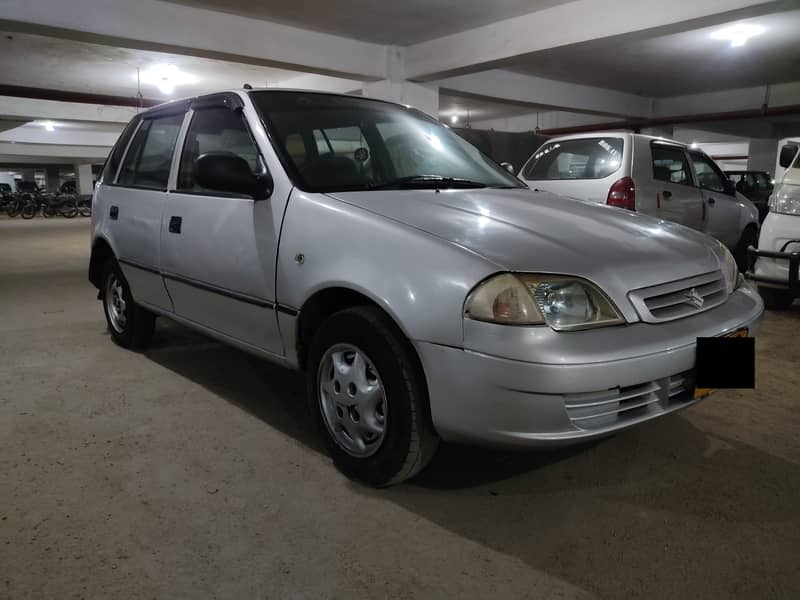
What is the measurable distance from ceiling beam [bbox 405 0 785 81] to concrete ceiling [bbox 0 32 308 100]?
408 cm

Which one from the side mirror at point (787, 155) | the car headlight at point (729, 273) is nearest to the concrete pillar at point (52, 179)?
the side mirror at point (787, 155)

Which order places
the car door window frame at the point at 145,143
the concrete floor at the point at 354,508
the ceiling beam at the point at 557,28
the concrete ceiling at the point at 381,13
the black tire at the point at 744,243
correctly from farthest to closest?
the concrete ceiling at the point at 381,13
the black tire at the point at 744,243
the ceiling beam at the point at 557,28
the car door window frame at the point at 145,143
the concrete floor at the point at 354,508

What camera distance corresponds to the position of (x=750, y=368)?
6.79 feet

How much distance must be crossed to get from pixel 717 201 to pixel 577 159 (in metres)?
1.92

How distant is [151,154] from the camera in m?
3.54

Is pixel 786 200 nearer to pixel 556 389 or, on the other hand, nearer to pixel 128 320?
pixel 556 389

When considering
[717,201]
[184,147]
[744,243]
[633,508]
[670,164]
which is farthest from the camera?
[744,243]

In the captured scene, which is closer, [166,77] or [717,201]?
[717,201]

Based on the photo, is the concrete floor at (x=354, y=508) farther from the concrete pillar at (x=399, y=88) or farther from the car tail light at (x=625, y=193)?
the concrete pillar at (x=399, y=88)

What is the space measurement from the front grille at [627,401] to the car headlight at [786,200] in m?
3.66

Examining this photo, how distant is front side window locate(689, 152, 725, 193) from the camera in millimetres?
6547

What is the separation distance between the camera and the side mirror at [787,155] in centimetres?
518

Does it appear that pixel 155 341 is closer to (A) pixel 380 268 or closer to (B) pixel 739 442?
(A) pixel 380 268

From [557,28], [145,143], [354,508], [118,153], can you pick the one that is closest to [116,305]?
[118,153]
